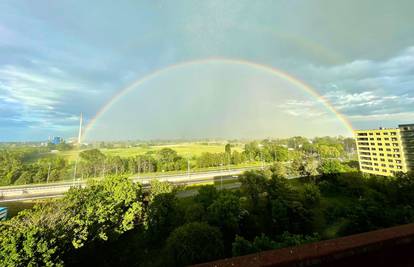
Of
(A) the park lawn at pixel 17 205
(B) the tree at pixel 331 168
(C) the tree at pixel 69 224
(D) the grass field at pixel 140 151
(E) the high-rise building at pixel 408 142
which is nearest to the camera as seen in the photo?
(C) the tree at pixel 69 224

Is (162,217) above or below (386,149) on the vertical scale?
below

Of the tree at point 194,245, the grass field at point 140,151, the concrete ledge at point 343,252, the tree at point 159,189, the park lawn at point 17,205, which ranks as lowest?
the park lawn at point 17,205

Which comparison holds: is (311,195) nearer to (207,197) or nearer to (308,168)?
(207,197)

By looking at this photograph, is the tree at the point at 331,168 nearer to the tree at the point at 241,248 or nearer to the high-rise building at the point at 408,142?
the high-rise building at the point at 408,142

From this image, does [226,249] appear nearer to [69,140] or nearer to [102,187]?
[102,187]

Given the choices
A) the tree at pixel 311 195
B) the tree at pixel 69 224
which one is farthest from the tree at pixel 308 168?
the tree at pixel 69 224

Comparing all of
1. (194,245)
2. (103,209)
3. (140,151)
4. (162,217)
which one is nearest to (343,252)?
(194,245)
